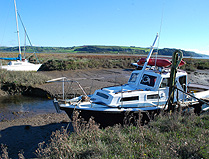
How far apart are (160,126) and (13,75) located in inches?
578

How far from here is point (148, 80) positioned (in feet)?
30.0

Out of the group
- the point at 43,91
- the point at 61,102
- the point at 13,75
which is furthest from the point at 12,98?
the point at 61,102

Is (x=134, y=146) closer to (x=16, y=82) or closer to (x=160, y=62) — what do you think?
(x=160, y=62)

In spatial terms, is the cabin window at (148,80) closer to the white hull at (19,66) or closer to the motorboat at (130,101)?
the motorboat at (130,101)

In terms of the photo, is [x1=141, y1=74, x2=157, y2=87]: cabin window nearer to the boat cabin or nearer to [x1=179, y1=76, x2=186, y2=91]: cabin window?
the boat cabin

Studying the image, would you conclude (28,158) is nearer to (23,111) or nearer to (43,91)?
(23,111)

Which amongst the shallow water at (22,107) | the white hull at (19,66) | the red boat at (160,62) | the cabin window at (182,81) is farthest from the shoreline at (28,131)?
the white hull at (19,66)

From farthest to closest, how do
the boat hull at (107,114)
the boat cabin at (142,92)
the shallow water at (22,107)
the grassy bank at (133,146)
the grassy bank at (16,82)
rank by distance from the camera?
the grassy bank at (16,82), the shallow water at (22,107), the boat cabin at (142,92), the boat hull at (107,114), the grassy bank at (133,146)

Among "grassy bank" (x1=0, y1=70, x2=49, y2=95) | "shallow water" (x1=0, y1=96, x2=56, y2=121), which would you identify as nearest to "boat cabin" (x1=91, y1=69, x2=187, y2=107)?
"shallow water" (x1=0, y1=96, x2=56, y2=121)

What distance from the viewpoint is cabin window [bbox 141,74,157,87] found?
29.5ft

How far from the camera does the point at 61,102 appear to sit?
26.3 ft

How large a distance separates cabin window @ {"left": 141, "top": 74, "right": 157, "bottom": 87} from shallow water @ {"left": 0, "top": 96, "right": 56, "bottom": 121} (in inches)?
233

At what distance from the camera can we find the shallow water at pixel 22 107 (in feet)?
35.7

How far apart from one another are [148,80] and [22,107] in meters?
8.24
